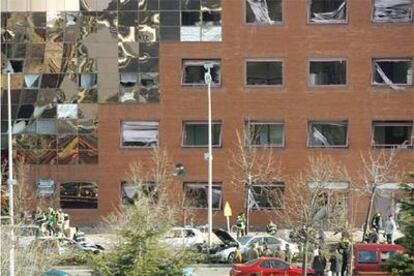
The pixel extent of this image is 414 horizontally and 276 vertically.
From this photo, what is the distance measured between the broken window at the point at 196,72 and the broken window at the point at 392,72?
9990 mm

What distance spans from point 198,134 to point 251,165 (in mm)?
4420

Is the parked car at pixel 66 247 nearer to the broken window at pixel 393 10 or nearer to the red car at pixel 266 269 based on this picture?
the red car at pixel 266 269

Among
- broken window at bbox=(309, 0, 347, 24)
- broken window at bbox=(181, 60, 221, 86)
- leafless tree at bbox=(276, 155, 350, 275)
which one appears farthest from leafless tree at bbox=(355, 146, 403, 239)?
broken window at bbox=(181, 60, 221, 86)

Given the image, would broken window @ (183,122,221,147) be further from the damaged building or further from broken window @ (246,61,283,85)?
broken window @ (246,61,283,85)

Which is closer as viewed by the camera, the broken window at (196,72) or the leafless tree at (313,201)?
the leafless tree at (313,201)

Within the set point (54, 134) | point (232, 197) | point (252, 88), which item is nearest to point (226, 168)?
point (232, 197)

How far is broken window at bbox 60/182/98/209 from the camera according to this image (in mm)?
57906

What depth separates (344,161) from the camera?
2243 inches

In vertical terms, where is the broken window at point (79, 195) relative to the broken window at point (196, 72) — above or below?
below

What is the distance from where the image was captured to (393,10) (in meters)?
56.9

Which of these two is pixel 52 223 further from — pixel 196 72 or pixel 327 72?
pixel 327 72

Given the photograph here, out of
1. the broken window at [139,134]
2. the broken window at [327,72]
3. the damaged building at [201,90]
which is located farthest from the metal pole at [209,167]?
the broken window at [327,72]

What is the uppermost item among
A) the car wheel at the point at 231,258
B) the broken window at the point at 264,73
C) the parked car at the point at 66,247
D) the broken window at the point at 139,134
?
the broken window at the point at 264,73

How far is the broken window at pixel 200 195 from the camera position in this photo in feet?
188
